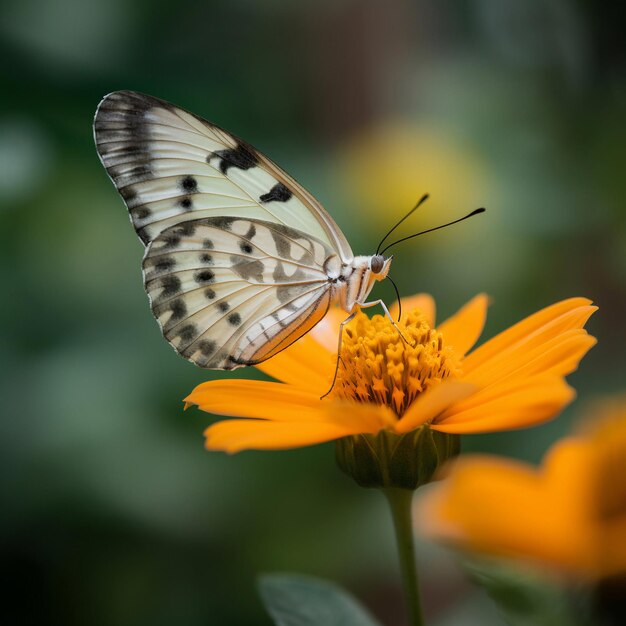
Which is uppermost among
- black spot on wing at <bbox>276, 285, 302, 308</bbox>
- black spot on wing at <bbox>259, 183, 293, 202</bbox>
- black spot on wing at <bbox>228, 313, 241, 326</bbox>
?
black spot on wing at <bbox>259, 183, 293, 202</bbox>

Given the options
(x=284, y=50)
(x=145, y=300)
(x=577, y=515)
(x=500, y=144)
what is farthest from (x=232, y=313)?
(x=284, y=50)

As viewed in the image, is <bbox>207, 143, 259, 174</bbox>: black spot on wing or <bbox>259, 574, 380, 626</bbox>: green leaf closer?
<bbox>259, 574, 380, 626</bbox>: green leaf

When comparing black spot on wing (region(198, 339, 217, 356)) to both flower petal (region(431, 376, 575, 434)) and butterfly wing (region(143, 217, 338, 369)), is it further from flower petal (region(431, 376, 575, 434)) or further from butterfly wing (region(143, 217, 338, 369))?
flower petal (region(431, 376, 575, 434))

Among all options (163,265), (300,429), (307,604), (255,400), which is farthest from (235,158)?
(307,604)

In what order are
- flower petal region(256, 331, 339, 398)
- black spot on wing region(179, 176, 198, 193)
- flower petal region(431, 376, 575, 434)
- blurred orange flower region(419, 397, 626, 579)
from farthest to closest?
black spot on wing region(179, 176, 198, 193), flower petal region(256, 331, 339, 398), flower petal region(431, 376, 575, 434), blurred orange flower region(419, 397, 626, 579)

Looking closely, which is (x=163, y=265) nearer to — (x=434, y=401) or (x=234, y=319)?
(x=234, y=319)

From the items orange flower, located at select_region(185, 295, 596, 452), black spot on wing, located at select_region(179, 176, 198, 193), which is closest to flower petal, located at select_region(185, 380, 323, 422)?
orange flower, located at select_region(185, 295, 596, 452)
